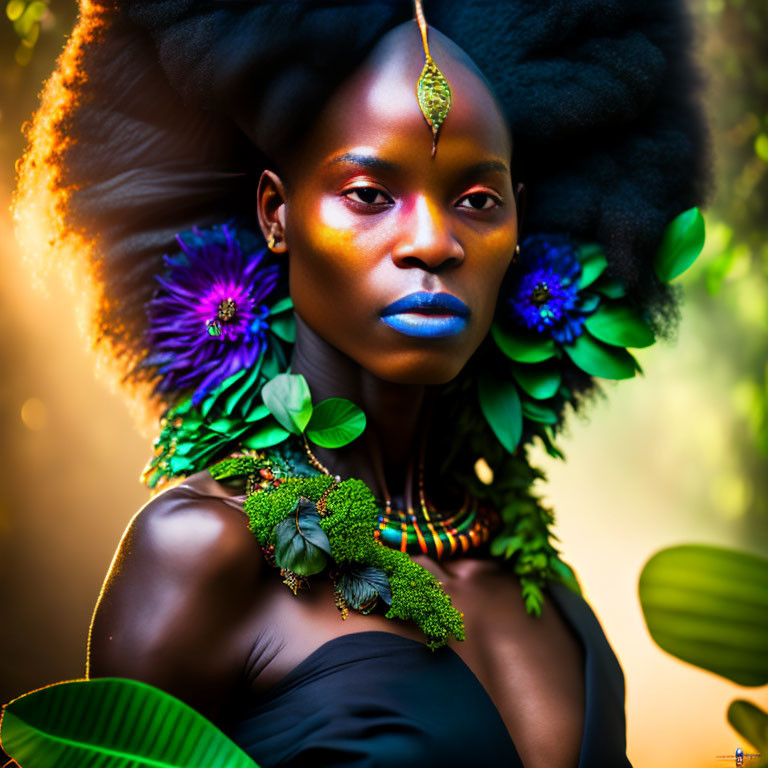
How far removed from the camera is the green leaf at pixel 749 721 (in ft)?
1.34

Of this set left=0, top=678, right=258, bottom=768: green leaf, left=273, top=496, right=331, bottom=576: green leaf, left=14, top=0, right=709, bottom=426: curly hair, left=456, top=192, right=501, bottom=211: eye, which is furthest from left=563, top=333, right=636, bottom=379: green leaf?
left=0, top=678, right=258, bottom=768: green leaf

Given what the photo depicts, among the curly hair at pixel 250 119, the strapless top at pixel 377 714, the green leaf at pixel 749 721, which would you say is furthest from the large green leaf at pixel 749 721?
the curly hair at pixel 250 119

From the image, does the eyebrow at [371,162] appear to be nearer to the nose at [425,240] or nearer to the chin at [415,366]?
the nose at [425,240]

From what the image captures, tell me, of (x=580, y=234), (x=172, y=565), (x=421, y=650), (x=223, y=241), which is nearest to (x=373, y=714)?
(x=421, y=650)

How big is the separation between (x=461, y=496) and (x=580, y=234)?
471mm

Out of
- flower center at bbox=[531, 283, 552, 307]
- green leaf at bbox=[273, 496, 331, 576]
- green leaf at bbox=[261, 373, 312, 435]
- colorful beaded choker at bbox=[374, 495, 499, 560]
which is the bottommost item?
colorful beaded choker at bbox=[374, 495, 499, 560]

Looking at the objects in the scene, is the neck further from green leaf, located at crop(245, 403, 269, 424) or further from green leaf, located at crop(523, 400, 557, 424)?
green leaf, located at crop(523, 400, 557, 424)

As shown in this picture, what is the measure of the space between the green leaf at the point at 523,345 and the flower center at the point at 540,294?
0.06 metres

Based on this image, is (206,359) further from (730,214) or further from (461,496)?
(730,214)

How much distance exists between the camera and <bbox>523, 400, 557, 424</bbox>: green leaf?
131cm

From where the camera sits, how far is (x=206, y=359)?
119 centimetres

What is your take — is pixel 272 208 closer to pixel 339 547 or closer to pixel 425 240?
pixel 425 240

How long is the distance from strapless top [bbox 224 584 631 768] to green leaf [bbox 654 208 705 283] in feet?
2.27

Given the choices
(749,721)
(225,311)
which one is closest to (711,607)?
(749,721)
